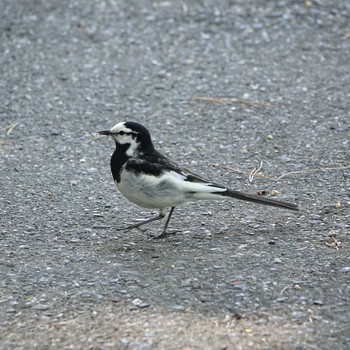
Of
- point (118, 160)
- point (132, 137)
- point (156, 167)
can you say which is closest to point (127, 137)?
point (132, 137)

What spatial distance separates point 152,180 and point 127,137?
372 mm

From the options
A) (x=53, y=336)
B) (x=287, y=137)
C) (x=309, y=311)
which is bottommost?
(x=287, y=137)

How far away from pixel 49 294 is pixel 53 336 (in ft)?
1.63

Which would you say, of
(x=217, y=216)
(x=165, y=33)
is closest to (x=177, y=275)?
(x=217, y=216)

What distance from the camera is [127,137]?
5.60 meters

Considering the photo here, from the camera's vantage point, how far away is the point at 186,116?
306 inches

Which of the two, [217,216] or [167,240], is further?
[217,216]

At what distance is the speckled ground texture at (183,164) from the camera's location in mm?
4527

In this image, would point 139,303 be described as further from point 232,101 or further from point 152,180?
point 232,101

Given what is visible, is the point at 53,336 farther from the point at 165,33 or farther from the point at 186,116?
the point at 165,33

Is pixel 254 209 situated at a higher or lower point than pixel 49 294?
lower

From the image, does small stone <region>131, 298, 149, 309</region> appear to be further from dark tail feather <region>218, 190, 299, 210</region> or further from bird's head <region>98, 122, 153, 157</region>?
bird's head <region>98, 122, 153, 157</region>

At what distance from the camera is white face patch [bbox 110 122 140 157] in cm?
559

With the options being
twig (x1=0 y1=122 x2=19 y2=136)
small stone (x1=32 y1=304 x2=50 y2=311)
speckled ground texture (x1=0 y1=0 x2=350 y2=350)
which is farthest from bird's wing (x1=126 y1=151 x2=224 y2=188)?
twig (x1=0 y1=122 x2=19 y2=136)
